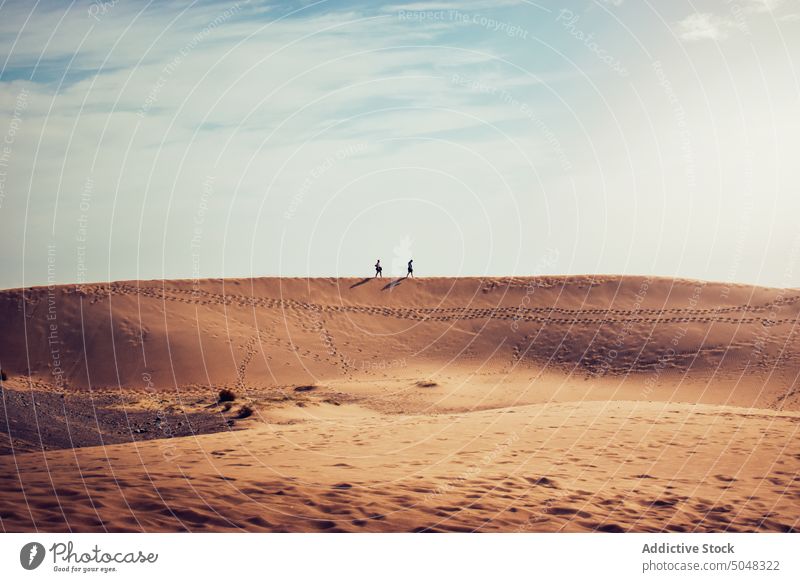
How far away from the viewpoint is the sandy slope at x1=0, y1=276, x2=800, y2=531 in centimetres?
943

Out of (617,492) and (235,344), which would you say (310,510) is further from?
(235,344)
